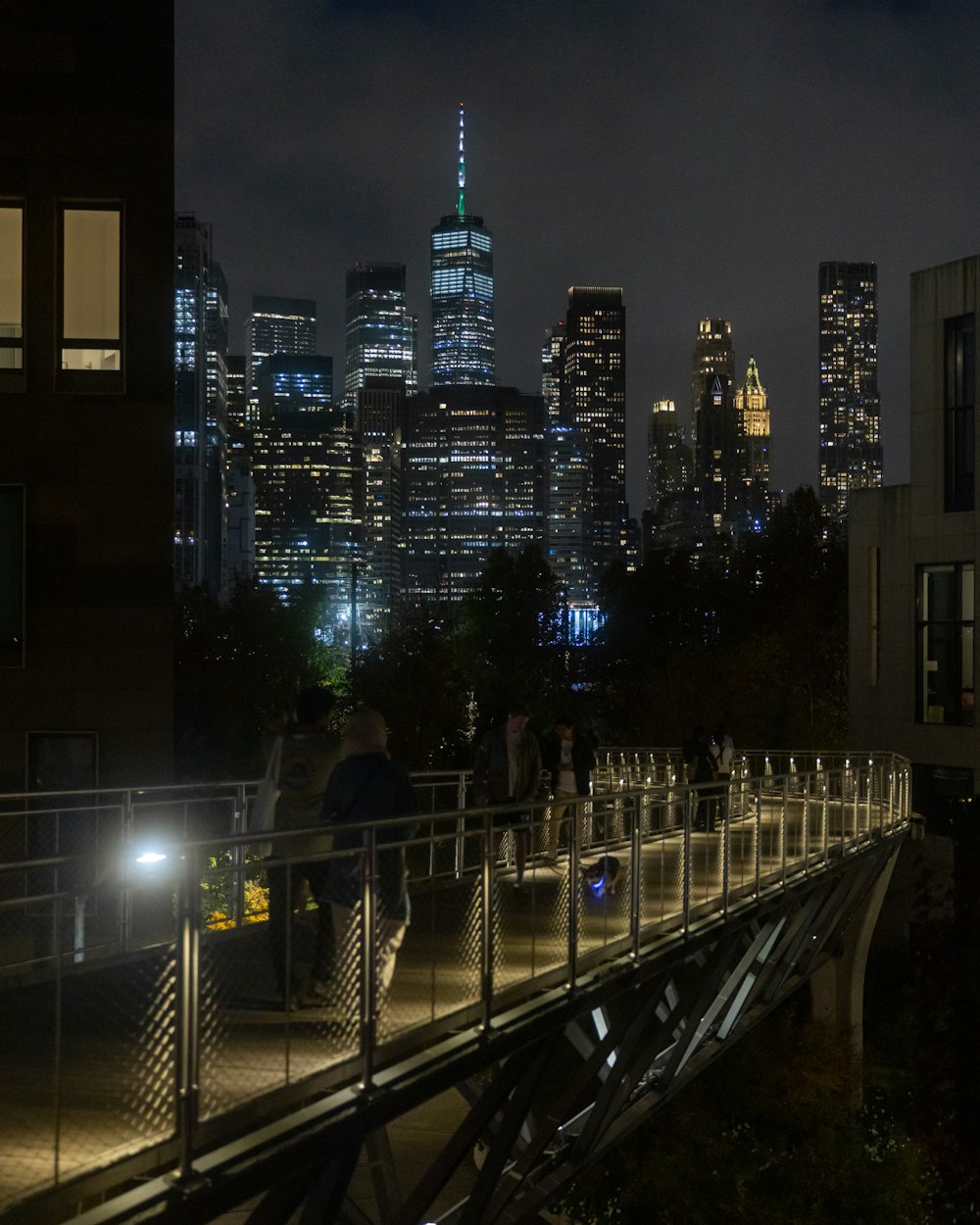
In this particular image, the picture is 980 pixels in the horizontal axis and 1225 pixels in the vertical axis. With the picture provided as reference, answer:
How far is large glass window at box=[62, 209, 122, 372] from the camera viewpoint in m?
Result: 18.9

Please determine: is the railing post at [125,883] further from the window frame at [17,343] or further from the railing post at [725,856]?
the window frame at [17,343]

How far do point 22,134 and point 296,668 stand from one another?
54.5 metres

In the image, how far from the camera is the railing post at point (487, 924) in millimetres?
9016

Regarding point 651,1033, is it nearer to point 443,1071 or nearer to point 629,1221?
point 443,1071

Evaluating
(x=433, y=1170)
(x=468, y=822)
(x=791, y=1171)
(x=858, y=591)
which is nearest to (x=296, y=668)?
(x=858, y=591)

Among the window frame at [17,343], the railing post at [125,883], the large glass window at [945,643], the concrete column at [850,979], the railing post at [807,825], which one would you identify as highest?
the window frame at [17,343]

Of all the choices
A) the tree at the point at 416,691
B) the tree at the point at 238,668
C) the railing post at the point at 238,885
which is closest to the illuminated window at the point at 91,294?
the railing post at the point at 238,885

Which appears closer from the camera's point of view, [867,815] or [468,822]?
[468,822]

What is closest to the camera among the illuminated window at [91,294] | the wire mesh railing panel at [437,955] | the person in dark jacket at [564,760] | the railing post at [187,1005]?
the railing post at [187,1005]

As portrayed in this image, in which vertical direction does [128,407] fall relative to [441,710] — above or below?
above

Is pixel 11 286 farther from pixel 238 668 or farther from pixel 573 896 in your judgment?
pixel 238 668

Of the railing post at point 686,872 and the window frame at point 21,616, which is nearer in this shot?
the railing post at point 686,872

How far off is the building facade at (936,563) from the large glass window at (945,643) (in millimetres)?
24

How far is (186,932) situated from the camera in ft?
20.1
